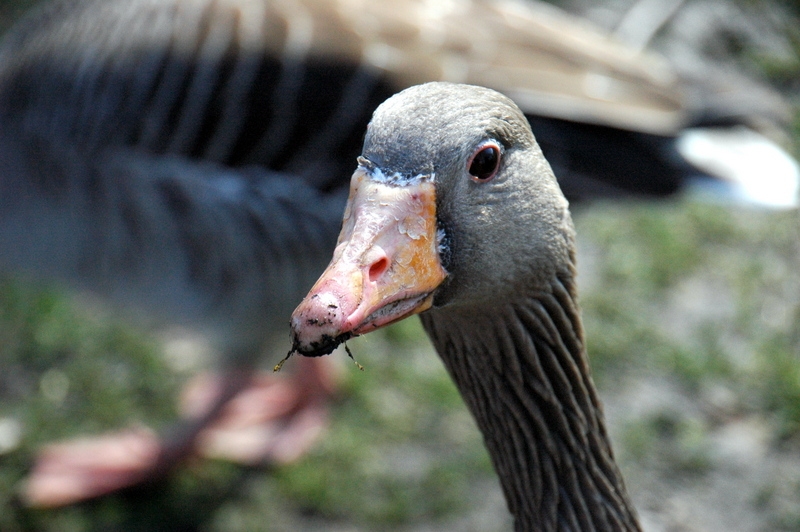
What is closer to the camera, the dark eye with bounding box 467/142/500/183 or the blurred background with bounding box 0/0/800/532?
the dark eye with bounding box 467/142/500/183

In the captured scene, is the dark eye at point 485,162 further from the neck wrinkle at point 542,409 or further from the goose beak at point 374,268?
the neck wrinkle at point 542,409

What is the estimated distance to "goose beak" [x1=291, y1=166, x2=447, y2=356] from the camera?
1.20m

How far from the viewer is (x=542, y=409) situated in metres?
1.73

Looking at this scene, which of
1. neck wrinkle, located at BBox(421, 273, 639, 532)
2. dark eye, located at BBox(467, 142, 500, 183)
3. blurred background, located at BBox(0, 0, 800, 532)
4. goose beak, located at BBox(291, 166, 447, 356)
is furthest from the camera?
blurred background, located at BBox(0, 0, 800, 532)

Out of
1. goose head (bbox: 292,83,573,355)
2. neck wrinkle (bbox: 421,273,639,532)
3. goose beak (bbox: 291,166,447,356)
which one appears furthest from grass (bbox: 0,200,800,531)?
goose beak (bbox: 291,166,447,356)

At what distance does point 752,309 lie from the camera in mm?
3949

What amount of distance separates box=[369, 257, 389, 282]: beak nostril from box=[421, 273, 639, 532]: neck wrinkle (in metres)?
0.35

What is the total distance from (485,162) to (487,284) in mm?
224

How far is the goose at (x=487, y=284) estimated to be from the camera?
1320mm

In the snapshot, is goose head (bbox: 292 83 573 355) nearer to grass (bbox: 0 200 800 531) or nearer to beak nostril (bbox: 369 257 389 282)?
beak nostril (bbox: 369 257 389 282)

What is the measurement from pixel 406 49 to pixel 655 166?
3.43 ft

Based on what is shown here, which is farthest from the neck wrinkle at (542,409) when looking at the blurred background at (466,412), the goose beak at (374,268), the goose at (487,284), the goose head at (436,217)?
the blurred background at (466,412)

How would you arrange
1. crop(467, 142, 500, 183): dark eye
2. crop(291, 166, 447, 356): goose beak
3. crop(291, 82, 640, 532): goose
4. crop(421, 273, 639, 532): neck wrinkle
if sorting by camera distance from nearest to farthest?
1. crop(291, 166, 447, 356): goose beak
2. crop(291, 82, 640, 532): goose
3. crop(467, 142, 500, 183): dark eye
4. crop(421, 273, 639, 532): neck wrinkle

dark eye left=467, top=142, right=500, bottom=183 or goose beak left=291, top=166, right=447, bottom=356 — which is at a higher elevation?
dark eye left=467, top=142, right=500, bottom=183
